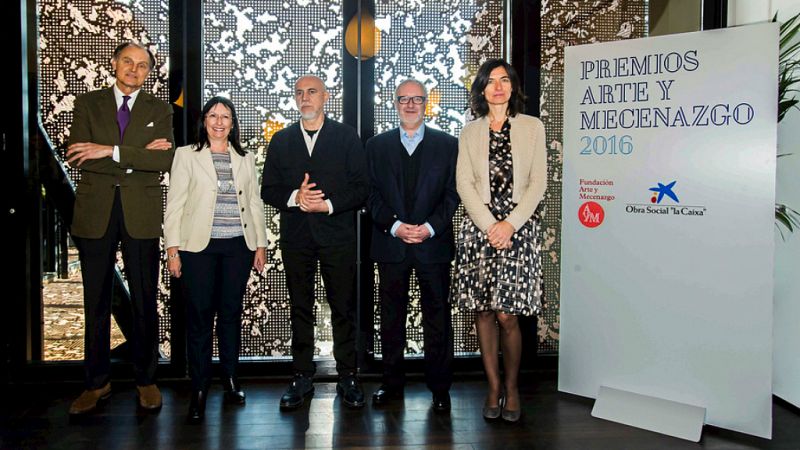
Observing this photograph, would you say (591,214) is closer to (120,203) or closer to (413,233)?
(413,233)

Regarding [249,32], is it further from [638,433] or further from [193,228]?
[638,433]

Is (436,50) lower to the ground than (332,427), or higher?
higher

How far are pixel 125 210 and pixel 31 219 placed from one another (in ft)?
3.39

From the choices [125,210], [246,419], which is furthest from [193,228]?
[246,419]

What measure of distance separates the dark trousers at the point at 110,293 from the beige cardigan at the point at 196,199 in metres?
0.23

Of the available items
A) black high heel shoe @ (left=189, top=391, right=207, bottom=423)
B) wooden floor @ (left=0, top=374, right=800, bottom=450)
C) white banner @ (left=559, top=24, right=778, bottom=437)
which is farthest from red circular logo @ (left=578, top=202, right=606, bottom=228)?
black high heel shoe @ (left=189, top=391, right=207, bottom=423)

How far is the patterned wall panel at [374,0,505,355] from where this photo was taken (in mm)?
4176

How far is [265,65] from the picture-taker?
414cm

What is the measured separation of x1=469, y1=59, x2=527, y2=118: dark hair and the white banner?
439mm

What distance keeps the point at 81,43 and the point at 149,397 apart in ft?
7.29

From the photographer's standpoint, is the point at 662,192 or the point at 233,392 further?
the point at 233,392

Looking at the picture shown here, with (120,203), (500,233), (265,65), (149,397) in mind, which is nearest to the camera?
(500,233)

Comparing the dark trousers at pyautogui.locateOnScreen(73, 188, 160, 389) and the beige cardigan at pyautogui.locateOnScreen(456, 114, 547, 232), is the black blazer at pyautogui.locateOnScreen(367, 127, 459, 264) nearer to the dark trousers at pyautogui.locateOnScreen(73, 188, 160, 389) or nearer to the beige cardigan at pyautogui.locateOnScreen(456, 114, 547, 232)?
the beige cardigan at pyautogui.locateOnScreen(456, 114, 547, 232)

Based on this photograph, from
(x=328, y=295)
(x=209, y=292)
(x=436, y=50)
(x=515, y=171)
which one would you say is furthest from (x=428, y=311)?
(x=436, y=50)
